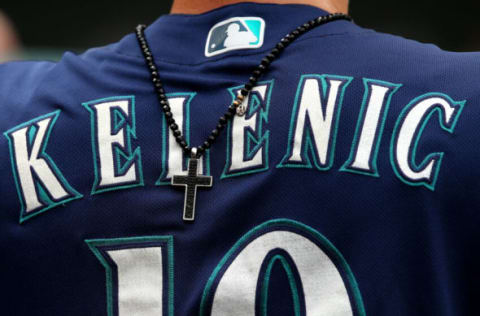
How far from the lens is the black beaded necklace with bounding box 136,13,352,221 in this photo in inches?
36.9

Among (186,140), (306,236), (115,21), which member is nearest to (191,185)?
(186,140)

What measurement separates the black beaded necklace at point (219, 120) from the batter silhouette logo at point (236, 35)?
0.13ft

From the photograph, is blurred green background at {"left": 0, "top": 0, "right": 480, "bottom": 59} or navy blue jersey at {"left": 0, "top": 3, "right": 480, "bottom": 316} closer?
navy blue jersey at {"left": 0, "top": 3, "right": 480, "bottom": 316}

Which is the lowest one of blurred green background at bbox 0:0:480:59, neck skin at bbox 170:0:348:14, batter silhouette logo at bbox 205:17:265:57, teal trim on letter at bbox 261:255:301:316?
teal trim on letter at bbox 261:255:301:316

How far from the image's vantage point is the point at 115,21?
5676 mm

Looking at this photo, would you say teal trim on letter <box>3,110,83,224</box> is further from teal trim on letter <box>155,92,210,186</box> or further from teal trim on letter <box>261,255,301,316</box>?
teal trim on letter <box>261,255,301,316</box>

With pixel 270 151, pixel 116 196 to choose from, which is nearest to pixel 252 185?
pixel 270 151

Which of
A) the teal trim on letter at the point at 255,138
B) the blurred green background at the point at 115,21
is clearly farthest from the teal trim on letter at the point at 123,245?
the blurred green background at the point at 115,21

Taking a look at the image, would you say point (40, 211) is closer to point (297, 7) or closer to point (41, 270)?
point (41, 270)

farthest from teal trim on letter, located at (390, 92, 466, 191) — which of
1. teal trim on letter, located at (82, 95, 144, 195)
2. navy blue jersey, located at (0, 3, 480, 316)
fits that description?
teal trim on letter, located at (82, 95, 144, 195)

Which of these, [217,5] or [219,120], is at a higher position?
[217,5]

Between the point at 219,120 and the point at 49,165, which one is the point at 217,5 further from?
the point at 49,165

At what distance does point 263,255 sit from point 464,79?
14.4 inches

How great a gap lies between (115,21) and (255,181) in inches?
197
